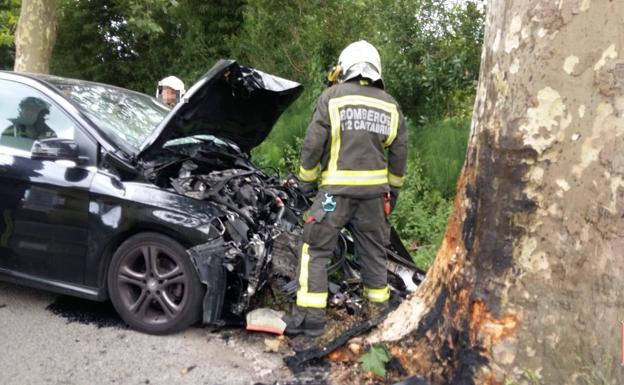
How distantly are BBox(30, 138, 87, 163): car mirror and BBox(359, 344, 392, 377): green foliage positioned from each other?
2299 mm

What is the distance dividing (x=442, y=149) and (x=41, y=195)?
4.64 m

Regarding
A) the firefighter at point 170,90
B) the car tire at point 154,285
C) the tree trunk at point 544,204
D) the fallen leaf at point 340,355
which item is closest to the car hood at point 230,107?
the car tire at point 154,285

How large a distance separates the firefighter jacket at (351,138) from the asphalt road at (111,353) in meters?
1.23

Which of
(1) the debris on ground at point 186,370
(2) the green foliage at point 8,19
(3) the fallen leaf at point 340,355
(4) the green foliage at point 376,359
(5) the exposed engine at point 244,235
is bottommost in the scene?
(1) the debris on ground at point 186,370

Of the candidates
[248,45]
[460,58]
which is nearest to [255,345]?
[460,58]

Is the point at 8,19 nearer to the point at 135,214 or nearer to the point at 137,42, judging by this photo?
the point at 137,42

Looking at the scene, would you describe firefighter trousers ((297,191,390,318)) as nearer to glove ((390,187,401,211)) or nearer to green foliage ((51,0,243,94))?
glove ((390,187,401,211))

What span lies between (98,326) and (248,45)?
25.8ft

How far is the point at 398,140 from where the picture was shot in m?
4.12

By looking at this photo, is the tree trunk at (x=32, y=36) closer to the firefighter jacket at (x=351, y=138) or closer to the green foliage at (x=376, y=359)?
the firefighter jacket at (x=351, y=138)

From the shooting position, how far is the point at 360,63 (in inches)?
Result: 156

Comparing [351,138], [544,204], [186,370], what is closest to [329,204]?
[351,138]

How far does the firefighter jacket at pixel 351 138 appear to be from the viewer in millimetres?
3883

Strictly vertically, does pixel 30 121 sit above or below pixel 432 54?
below
